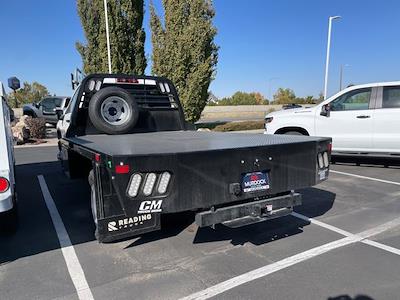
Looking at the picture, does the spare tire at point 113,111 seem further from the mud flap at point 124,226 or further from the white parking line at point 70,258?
the mud flap at point 124,226

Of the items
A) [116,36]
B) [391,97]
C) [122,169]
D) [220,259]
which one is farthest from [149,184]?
[116,36]

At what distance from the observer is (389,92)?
8.16 metres

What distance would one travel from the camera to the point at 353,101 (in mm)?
8695

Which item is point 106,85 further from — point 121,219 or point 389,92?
point 389,92

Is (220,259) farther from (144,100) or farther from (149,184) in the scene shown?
(144,100)

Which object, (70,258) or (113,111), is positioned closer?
(70,258)

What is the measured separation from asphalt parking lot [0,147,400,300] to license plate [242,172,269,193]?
2.58 feet

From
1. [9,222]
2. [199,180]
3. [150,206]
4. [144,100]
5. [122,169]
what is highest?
[144,100]

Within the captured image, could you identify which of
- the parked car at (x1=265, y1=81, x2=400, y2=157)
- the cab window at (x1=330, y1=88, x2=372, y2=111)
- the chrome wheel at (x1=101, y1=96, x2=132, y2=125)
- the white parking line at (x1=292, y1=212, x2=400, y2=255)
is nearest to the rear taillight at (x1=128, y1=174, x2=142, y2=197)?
the white parking line at (x1=292, y1=212, x2=400, y2=255)

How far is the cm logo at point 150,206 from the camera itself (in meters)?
2.91

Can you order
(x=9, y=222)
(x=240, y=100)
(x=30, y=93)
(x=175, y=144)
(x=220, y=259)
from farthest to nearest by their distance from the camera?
(x=240, y=100)
(x=30, y=93)
(x=9, y=222)
(x=175, y=144)
(x=220, y=259)

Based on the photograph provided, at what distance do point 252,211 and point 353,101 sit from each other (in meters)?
6.41

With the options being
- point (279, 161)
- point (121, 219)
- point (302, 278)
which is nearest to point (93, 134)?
point (121, 219)

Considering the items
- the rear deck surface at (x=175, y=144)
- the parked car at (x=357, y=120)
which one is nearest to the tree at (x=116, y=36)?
the parked car at (x=357, y=120)
